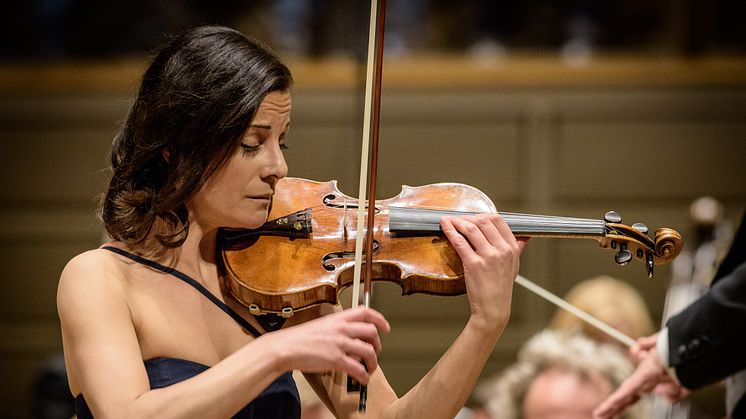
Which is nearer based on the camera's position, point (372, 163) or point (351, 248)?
point (372, 163)

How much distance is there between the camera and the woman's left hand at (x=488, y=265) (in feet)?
5.90

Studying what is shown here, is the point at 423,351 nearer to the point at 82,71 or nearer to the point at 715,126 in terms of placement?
the point at 715,126

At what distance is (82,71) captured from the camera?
15.9 feet

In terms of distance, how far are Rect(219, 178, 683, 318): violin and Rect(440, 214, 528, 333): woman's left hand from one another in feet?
0.15

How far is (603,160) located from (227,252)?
3.19 m

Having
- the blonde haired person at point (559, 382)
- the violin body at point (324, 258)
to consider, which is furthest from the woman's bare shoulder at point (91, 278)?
the blonde haired person at point (559, 382)

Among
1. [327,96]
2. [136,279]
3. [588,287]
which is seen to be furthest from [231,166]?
[327,96]

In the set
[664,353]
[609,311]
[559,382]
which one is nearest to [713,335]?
[664,353]

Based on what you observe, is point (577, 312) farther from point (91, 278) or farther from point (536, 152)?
point (536, 152)

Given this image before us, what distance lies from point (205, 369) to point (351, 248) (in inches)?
14.2

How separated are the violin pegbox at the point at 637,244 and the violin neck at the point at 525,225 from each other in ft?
0.07

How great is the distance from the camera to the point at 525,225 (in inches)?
73.7

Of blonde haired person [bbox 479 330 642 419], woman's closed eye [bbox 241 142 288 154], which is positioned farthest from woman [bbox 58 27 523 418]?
blonde haired person [bbox 479 330 642 419]

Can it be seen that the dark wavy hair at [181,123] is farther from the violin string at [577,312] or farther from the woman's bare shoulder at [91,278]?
the violin string at [577,312]
